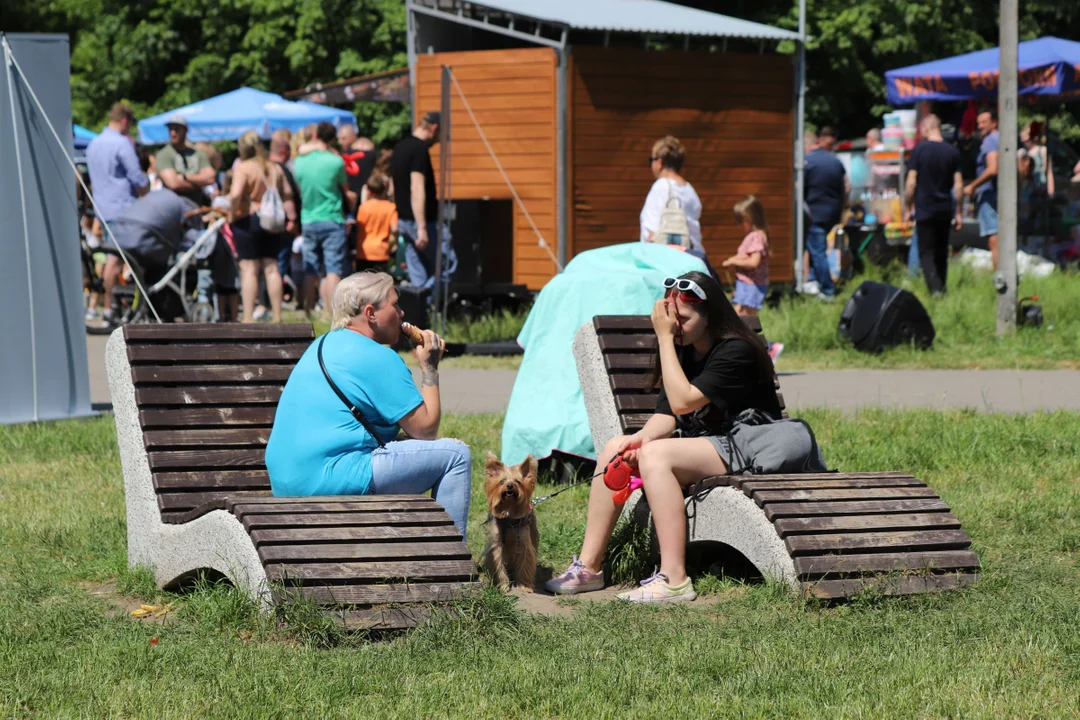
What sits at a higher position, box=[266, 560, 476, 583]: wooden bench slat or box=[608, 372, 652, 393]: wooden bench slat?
box=[608, 372, 652, 393]: wooden bench slat

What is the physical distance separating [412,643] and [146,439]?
6.45 feet

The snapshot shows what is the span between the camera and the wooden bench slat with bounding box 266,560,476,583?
5008 mm

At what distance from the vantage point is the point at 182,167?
617 inches

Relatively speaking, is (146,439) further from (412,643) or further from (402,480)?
(412,643)

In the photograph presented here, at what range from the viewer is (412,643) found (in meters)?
4.85

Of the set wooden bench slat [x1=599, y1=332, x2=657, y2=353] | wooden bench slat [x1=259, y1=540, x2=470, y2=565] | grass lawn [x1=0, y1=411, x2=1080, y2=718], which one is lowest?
grass lawn [x1=0, y1=411, x2=1080, y2=718]

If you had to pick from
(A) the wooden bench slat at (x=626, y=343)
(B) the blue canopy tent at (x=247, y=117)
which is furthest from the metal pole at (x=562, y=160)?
(A) the wooden bench slat at (x=626, y=343)

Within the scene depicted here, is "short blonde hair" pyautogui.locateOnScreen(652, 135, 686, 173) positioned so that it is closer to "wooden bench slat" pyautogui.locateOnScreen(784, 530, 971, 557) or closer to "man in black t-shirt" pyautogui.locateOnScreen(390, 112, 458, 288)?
"man in black t-shirt" pyautogui.locateOnScreen(390, 112, 458, 288)

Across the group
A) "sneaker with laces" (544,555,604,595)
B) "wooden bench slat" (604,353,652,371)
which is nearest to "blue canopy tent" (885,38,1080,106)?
"wooden bench slat" (604,353,652,371)

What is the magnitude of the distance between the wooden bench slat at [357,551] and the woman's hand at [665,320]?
4.51ft

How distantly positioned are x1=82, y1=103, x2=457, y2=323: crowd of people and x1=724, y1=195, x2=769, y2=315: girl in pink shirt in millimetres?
3283

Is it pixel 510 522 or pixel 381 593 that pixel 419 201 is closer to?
pixel 510 522

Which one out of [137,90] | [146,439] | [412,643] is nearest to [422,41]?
[146,439]

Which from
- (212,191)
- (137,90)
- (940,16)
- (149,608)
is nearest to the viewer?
(149,608)
